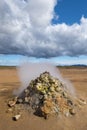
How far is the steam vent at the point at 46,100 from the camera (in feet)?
46.8

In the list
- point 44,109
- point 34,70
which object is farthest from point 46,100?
point 34,70

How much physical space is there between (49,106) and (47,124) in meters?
0.83

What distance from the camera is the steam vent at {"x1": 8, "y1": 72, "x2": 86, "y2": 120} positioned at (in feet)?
46.8

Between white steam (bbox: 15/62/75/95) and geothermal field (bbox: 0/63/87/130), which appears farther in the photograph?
white steam (bbox: 15/62/75/95)

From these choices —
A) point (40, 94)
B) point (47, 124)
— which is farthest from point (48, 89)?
point (47, 124)

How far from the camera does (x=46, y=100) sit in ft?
46.8

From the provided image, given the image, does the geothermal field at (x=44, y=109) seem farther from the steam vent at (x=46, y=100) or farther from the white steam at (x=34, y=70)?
the white steam at (x=34, y=70)

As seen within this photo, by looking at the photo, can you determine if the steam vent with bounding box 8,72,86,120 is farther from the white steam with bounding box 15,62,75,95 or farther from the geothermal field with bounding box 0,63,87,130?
the white steam with bounding box 15,62,75,95

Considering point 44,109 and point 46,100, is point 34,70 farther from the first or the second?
point 44,109

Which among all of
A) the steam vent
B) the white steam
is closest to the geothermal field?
the steam vent

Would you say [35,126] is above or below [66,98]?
below

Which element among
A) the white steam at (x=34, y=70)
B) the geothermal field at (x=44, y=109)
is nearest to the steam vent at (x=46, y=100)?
the geothermal field at (x=44, y=109)

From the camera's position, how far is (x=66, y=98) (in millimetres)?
14977

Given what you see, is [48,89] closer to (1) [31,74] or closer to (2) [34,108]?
(2) [34,108]
